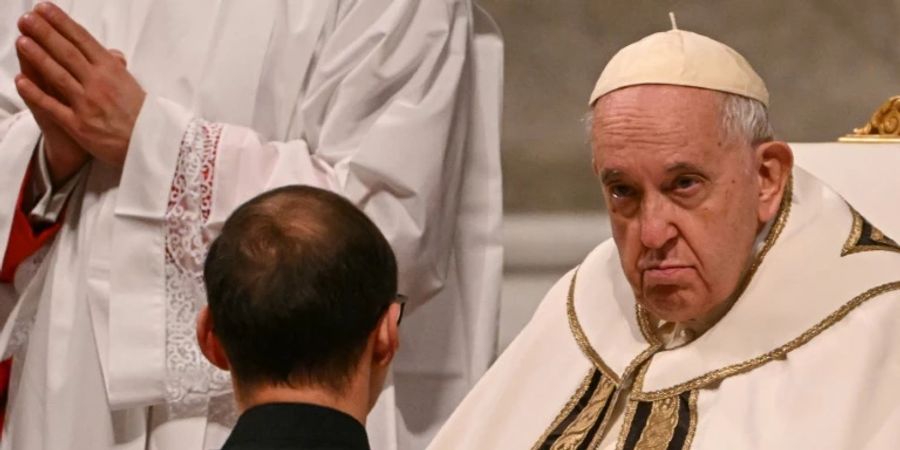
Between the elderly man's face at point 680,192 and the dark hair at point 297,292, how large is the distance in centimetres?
82

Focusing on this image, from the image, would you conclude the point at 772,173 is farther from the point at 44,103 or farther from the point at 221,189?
the point at 44,103

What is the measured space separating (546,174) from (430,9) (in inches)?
55.3

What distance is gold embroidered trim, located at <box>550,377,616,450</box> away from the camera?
340 cm

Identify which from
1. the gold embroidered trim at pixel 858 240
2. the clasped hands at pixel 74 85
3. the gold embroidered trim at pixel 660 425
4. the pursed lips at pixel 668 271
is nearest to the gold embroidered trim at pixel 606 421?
the gold embroidered trim at pixel 660 425

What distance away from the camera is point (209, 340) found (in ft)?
8.79

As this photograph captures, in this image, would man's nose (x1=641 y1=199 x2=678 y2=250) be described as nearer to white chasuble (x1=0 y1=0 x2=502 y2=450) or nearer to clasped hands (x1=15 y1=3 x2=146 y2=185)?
white chasuble (x1=0 y1=0 x2=502 y2=450)

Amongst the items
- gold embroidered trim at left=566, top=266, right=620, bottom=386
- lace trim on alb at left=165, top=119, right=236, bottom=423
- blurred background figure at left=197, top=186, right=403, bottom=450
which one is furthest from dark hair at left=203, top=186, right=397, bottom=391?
lace trim on alb at left=165, top=119, right=236, bottom=423

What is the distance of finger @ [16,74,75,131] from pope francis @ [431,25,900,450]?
1.14 m

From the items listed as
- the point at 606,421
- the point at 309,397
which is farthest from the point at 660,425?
the point at 309,397

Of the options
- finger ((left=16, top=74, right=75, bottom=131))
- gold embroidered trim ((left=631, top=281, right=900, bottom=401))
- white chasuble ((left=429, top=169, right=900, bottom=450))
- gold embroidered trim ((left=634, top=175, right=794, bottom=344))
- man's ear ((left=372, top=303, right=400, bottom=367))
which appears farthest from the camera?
finger ((left=16, top=74, right=75, bottom=131))

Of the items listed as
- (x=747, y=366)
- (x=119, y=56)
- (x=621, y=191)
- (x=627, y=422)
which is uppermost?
(x=621, y=191)

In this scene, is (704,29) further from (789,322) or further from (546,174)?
(789,322)

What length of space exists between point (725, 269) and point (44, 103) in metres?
1.47

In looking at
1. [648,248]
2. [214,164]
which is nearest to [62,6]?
[214,164]
